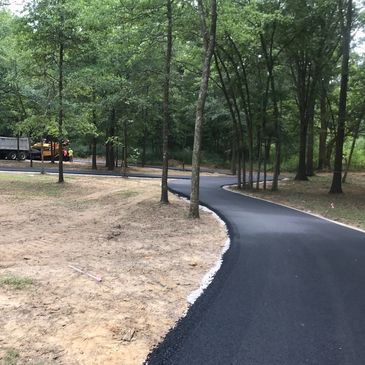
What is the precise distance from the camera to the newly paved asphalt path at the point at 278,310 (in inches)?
171

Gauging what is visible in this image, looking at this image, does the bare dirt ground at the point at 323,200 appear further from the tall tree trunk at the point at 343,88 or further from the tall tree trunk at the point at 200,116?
the tall tree trunk at the point at 200,116

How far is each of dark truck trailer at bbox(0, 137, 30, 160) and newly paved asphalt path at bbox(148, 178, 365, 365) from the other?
111 ft

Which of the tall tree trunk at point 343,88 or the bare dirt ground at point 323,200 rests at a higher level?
the tall tree trunk at point 343,88

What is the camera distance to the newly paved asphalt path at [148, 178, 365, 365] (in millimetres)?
4340

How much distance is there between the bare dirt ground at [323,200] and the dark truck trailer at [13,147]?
23.6 meters

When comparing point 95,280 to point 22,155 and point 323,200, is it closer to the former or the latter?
point 323,200

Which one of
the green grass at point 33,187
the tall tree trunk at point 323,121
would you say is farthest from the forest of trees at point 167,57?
the green grass at point 33,187

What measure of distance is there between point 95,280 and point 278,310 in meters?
2.39

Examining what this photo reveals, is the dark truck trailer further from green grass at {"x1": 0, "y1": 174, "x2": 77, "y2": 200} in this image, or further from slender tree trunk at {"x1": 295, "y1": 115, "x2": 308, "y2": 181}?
slender tree trunk at {"x1": 295, "y1": 115, "x2": 308, "y2": 181}

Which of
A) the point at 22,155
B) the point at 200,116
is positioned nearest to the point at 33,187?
the point at 200,116

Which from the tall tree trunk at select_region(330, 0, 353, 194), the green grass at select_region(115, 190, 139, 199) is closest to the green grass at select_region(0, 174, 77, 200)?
the green grass at select_region(115, 190, 139, 199)

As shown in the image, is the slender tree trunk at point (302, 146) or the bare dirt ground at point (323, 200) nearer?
the bare dirt ground at point (323, 200)

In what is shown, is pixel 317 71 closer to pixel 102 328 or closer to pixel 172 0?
pixel 172 0

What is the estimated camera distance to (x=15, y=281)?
6047 mm
